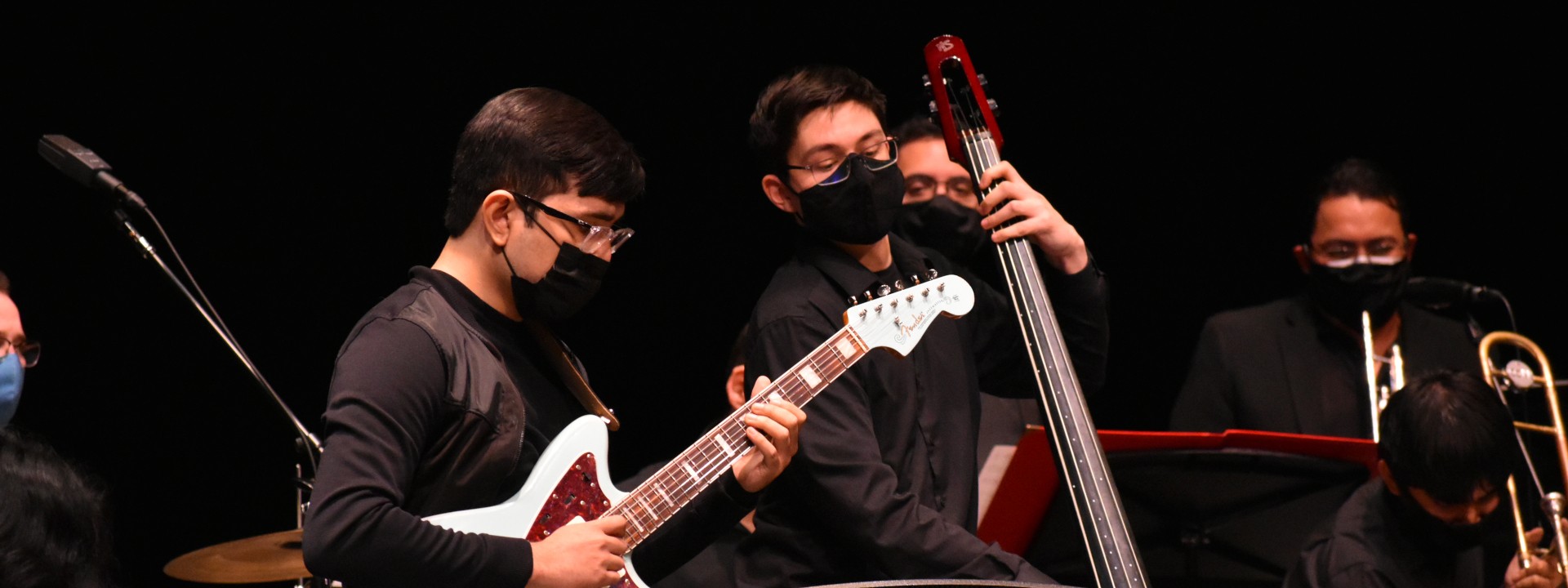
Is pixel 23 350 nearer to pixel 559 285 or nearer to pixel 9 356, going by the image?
pixel 9 356

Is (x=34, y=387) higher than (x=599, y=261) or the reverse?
the reverse

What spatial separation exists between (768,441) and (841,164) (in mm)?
656

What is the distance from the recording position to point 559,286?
2490 mm

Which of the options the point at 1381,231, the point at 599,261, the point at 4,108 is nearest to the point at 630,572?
the point at 599,261

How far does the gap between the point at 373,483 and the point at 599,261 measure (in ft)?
1.92

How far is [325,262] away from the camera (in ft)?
14.2

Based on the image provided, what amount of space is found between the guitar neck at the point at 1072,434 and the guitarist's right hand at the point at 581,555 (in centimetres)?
77

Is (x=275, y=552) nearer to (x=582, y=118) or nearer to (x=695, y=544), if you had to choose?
(x=695, y=544)

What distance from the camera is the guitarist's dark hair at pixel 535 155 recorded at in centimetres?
251

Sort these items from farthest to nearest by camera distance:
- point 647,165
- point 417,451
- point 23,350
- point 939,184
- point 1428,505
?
point 647,165, point 939,184, point 1428,505, point 23,350, point 417,451

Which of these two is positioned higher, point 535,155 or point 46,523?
point 535,155

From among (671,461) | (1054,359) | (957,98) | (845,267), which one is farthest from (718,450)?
(957,98)

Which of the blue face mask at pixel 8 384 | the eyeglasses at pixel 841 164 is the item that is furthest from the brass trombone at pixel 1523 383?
the blue face mask at pixel 8 384

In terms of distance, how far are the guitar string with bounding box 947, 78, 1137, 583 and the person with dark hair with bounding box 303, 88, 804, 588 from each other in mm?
454
